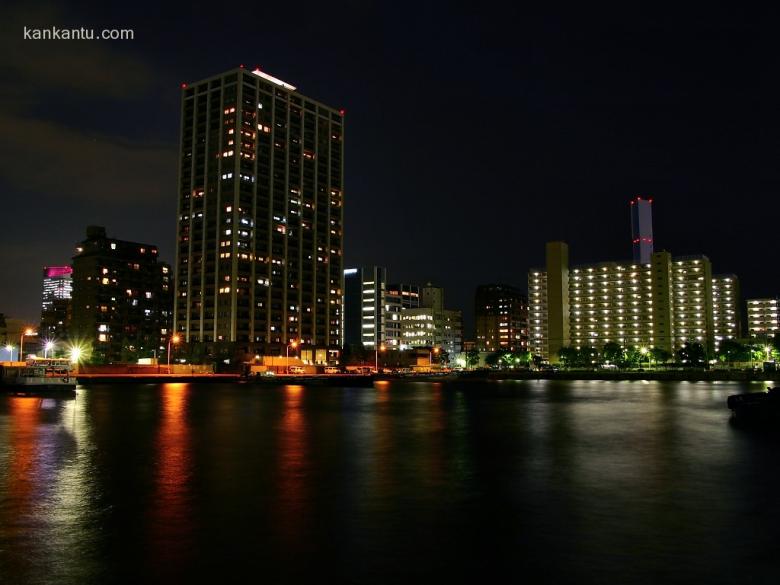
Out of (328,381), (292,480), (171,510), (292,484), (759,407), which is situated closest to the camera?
(171,510)

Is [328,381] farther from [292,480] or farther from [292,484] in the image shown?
[292,484]

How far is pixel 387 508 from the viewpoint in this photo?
52.1 ft

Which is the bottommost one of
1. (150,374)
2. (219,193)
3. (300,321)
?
(150,374)

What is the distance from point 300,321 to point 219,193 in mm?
42657

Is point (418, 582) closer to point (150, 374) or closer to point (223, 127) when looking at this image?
point (150, 374)

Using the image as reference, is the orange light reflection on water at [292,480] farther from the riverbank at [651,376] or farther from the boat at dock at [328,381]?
the riverbank at [651,376]

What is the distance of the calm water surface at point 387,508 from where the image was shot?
1120cm

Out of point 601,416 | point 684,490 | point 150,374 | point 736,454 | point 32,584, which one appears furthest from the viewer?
point 150,374

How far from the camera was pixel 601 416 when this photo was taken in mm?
46906

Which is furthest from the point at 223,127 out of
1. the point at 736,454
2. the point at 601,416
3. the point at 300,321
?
the point at 736,454

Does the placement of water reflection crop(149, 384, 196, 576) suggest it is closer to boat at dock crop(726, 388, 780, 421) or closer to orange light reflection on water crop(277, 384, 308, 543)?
orange light reflection on water crop(277, 384, 308, 543)

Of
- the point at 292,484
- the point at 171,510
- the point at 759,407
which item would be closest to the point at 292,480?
the point at 292,484

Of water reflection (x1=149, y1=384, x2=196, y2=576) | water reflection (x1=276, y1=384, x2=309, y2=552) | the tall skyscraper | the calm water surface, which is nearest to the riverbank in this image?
the tall skyscraper

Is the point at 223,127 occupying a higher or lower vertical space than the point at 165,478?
higher
